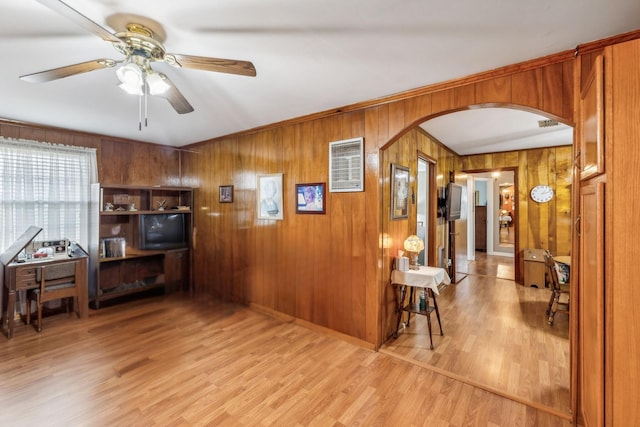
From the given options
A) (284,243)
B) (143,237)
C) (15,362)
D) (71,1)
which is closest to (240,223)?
(284,243)

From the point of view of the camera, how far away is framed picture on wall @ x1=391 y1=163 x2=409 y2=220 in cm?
296

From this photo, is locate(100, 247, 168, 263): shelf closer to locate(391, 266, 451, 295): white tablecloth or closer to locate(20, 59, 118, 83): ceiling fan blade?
locate(20, 59, 118, 83): ceiling fan blade

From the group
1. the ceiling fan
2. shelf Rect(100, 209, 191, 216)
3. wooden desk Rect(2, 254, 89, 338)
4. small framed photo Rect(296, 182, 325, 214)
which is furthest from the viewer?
shelf Rect(100, 209, 191, 216)

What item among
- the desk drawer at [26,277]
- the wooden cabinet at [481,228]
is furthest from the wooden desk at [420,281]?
the wooden cabinet at [481,228]

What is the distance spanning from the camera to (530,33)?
5.29 feet

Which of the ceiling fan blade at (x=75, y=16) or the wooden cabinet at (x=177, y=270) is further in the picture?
the wooden cabinet at (x=177, y=270)

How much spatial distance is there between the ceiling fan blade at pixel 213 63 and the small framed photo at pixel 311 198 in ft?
5.30

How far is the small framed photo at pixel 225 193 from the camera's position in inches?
160

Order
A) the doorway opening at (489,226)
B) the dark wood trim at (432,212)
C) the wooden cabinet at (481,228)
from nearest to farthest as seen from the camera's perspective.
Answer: the dark wood trim at (432,212), the doorway opening at (489,226), the wooden cabinet at (481,228)

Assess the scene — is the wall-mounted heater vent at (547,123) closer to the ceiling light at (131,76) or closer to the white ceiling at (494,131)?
the white ceiling at (494,131)

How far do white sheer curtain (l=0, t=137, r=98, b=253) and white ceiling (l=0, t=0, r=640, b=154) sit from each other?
808 millimetres

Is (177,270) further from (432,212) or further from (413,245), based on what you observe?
(432,212)

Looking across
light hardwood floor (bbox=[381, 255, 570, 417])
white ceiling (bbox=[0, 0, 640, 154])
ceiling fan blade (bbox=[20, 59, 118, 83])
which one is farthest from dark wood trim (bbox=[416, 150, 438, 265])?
ceiling fan blade (bbox=[20, 59, 118, 83])

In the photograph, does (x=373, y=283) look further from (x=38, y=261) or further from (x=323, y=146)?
(x=38, y=261)
